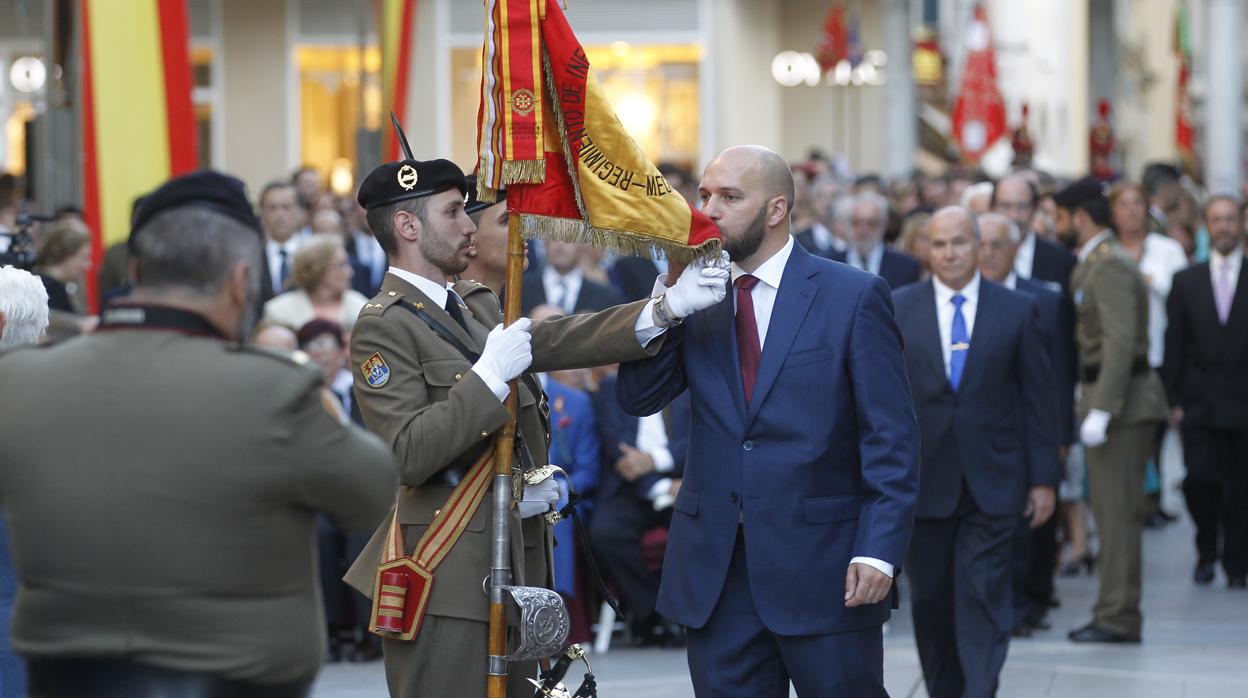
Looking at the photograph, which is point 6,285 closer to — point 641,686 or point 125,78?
point 641,686

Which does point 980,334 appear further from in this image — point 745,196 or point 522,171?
point 522,171

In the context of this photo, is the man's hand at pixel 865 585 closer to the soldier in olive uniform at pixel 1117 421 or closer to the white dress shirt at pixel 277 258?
the soldier in olive uniform at pixel 1117 421

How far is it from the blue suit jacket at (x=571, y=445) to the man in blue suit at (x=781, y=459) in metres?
4.30

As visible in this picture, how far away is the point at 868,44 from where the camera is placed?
105ft

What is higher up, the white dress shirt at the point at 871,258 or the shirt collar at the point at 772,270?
the shirt collar at the point at 772,270

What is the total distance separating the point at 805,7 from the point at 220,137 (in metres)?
10.5

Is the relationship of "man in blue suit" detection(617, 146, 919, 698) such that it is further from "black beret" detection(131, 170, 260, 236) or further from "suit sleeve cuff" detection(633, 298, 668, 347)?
"black beret" detection(131, 170, 260, 236)

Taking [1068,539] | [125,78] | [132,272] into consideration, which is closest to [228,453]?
[132,272]

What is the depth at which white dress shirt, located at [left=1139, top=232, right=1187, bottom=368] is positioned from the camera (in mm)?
12492

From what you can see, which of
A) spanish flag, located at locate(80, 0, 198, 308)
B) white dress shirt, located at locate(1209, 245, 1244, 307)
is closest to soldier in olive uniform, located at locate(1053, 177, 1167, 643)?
white dress shirt, located at locate(1209, 245, 1244, 307)

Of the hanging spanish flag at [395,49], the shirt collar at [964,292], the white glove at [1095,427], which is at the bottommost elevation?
the white glove at [1095,427]

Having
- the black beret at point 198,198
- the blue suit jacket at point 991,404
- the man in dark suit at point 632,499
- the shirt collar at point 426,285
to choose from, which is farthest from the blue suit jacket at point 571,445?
the black beret at point 198,198

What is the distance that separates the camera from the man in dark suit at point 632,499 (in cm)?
966

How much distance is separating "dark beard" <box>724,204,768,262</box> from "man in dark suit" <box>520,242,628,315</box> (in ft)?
20.7
